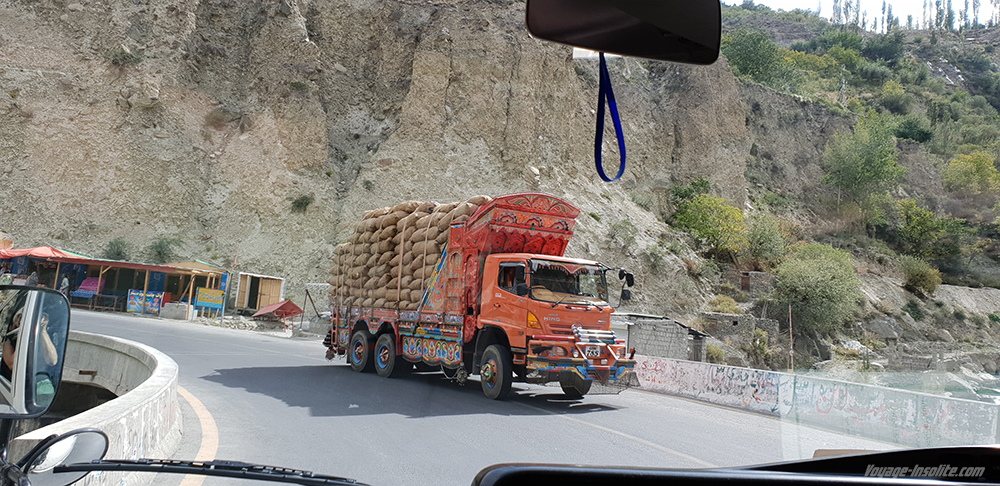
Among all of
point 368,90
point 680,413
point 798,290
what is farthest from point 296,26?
point 680,413

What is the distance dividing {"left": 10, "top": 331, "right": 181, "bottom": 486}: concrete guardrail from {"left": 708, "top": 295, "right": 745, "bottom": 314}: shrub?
35.4m

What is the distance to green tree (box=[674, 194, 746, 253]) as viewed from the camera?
A: 4828cm

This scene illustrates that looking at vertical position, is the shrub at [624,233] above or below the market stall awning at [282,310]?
above

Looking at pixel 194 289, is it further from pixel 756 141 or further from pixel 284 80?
pixel 756 141

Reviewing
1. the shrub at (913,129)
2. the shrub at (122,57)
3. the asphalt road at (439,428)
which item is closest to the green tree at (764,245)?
the shrub at (913,129)

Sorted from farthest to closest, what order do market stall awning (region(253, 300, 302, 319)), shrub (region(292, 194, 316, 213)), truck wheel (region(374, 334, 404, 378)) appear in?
1. shrub (region(292, 194, 316, 213))
2. market stall awning (region(253, 300, 302, 319))
3. truck wheel (region(374, 334, 404, 378))

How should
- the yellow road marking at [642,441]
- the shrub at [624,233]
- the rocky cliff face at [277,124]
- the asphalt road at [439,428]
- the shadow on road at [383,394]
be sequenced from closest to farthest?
1. the asphalt road at [439,428]
2. the yellow road marking at [642,441]
3. the shadow on road at [383,394]
4. the rocky cliff face at [277,124]
5. the shrub at [624,233]

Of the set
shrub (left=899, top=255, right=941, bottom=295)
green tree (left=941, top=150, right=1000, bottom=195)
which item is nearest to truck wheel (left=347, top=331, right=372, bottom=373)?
green tree (left=941, top=150, right=1000, bottom=195)

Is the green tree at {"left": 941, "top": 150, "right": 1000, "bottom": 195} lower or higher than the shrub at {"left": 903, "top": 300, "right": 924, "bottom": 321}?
higher

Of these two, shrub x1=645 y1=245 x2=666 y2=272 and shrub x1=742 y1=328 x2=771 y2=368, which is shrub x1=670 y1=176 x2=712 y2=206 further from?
shrub x1=742 y1=328 x2=771 y2=368

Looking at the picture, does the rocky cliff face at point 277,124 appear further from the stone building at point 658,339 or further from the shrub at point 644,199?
the stone building at point 658,339

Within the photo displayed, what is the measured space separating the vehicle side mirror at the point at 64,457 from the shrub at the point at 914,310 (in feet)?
186

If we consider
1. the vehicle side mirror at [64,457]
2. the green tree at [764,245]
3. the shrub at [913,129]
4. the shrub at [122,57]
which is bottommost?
the vehicle side mirror at [64,457]

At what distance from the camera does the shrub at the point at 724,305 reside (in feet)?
132
